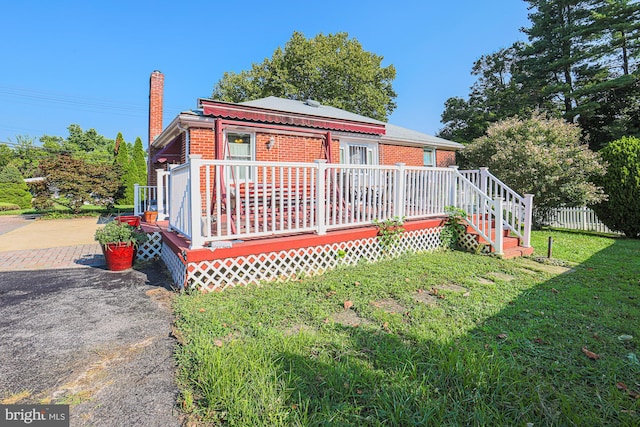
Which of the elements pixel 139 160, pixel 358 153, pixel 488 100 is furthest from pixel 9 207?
pixel 488 100

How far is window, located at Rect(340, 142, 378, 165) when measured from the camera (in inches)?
487

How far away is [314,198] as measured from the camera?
620 cm

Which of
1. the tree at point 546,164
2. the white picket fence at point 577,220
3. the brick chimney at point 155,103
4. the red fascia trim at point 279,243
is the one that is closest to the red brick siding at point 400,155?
the tree at point 546,164

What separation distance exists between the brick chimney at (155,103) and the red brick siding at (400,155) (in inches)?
425

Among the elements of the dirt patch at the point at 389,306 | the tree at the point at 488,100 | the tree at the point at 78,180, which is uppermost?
the tree at the point at 488,100

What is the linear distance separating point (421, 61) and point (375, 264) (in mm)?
21892

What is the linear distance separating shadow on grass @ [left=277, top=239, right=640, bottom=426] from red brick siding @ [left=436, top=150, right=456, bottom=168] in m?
14.2

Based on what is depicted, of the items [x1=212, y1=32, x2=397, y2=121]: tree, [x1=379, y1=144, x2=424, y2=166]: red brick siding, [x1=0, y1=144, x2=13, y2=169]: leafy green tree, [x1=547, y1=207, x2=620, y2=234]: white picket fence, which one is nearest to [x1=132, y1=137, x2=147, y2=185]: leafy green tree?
[x1=212, y1=32, x2=397, y2=121]: tree

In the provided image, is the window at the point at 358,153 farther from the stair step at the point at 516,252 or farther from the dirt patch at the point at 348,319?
the dirt patch at the point at 348,319

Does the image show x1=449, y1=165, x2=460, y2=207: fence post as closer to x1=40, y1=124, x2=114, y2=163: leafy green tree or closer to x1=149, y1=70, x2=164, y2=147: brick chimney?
x1=149, y1=70, x2=164, y2=147: brick chimney

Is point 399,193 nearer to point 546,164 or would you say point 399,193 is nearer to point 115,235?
point 115,235

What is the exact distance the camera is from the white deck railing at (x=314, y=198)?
422 cm

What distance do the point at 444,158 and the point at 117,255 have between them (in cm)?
1587

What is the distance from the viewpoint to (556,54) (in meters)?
21.3
